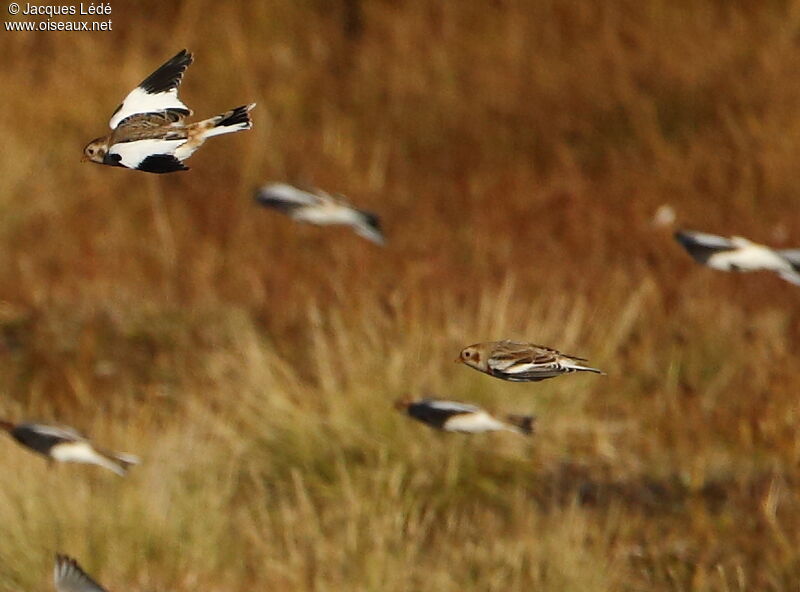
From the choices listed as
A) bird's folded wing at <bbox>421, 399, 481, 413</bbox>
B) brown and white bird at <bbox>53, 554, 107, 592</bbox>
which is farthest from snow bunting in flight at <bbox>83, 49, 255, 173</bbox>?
bird's folded wing at <bbox>421, 399, 481, 413</bbox>

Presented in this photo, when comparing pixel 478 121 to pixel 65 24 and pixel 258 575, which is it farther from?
pixel 258 575

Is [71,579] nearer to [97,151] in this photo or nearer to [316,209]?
[316,209]

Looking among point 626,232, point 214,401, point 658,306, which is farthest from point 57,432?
point 626,232

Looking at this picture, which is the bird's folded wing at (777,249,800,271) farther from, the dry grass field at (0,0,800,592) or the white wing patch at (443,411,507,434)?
the dry grass field at (0,0,800,592)

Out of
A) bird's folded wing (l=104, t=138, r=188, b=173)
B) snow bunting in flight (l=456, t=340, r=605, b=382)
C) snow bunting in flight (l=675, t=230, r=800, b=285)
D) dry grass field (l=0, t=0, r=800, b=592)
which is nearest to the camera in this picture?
bird's folded wing (l=104, t=138, r=188, b=173)

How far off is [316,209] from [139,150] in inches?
33.8

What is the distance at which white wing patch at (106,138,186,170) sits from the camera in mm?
1194

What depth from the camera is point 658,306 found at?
6559mm

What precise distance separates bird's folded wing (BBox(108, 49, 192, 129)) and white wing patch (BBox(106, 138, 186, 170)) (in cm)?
8

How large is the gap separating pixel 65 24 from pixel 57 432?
7.25 meters

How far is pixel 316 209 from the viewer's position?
2.08 meters

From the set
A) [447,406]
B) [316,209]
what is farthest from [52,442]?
[316,209]

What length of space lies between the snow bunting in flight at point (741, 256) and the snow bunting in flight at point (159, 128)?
→ 650mm

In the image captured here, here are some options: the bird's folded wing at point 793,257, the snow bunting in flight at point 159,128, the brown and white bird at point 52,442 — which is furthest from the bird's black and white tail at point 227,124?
the brown and white bird at point 52,442
